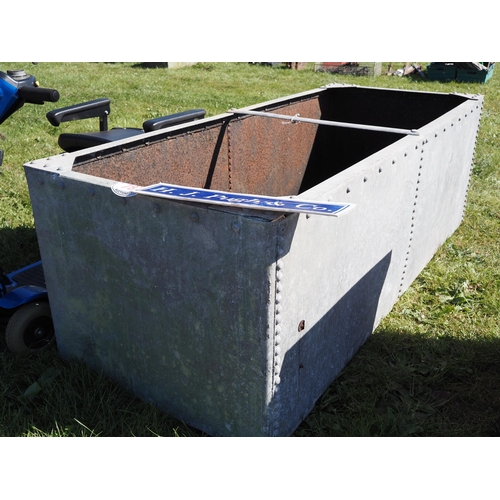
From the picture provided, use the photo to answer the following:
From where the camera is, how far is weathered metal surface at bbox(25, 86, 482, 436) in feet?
5.98

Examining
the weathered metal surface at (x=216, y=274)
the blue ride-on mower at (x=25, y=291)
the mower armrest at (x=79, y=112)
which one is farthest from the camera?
the mower armrest at (x=79, y=112)

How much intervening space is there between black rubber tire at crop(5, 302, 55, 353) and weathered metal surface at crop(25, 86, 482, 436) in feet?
0.66

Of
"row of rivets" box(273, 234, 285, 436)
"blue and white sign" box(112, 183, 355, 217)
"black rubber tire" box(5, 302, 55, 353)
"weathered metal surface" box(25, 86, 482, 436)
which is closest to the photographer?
"blue and white sign" box(112, 183, 355, 217)

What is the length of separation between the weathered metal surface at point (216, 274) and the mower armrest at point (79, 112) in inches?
28.0

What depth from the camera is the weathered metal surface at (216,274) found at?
1824 mm

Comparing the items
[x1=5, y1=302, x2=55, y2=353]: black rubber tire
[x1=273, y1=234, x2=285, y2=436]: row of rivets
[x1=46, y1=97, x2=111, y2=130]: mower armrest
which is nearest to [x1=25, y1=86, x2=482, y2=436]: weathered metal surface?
[x1=273, y1=234, x2=285, y2=436]: row of rivets

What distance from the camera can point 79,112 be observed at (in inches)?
127

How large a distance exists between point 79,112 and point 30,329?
1304 mm

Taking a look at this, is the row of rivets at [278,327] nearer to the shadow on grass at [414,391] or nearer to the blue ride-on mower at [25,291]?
the shadow on grass at [414,391]

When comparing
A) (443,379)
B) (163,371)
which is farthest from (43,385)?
(443,379)

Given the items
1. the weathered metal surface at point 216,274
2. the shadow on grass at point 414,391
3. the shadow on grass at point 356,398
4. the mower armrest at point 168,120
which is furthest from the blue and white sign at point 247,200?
the mower armrest at point 168,120

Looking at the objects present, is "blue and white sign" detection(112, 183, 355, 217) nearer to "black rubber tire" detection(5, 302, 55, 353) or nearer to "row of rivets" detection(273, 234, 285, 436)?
"row of rivets" detection(273, 234, 285, 436)

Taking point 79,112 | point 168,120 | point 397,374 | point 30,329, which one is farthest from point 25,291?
point 397,374

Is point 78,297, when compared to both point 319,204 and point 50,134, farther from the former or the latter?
point 50,134
